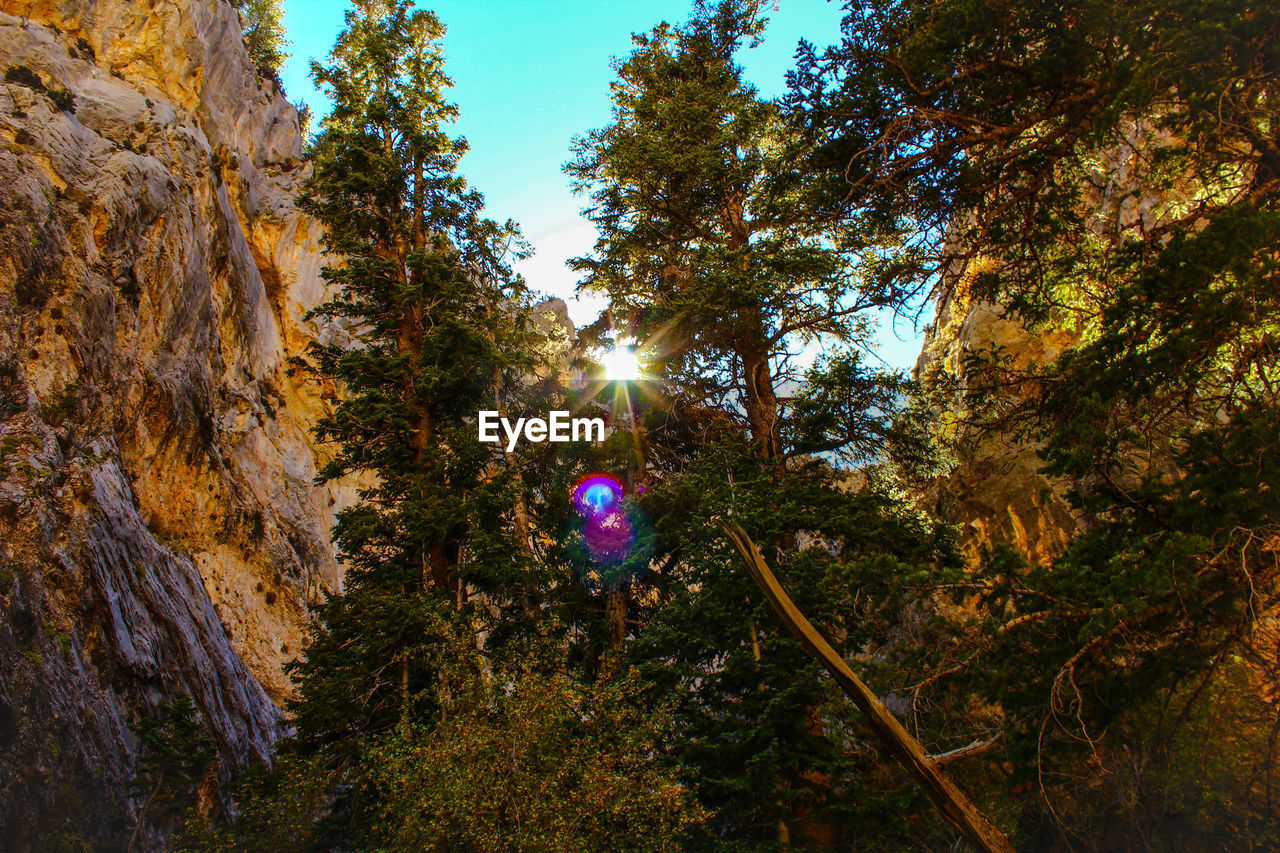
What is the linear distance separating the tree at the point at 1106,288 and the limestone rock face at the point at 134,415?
1237 centimetres

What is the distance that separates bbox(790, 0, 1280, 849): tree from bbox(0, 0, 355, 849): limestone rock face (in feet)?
40.6

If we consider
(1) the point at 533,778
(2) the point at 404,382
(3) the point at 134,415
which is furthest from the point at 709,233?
(3) the point at 134,415

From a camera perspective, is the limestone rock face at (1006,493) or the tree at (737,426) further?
the limestone rock face at (1006,493)

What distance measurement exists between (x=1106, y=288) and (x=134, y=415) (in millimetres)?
22034

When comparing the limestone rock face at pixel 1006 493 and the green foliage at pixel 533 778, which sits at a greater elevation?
the limestone rock face at pixel 1006 493

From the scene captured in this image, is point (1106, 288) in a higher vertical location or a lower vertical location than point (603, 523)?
lower

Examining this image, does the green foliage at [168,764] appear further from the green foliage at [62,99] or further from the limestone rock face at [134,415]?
the green foliage at [62,99]

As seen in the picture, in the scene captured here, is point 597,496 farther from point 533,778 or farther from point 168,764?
point 168,764

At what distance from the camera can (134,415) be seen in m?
18.8

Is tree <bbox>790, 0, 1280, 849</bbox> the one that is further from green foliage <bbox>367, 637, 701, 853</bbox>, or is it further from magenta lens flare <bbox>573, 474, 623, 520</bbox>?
magenta lens flare <bbox>573, 474, 623, 520</bbox>

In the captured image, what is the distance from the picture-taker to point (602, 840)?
8.27 m

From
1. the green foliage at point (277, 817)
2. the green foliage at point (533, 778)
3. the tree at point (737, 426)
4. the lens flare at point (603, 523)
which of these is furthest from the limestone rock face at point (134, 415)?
the tree at point (737, 426)

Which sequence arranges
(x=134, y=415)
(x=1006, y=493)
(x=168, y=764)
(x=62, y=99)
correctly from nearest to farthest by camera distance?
(x=168, y=764) < (x=62, y=99) < (x=134, y=415) < (x=1006, y=493)

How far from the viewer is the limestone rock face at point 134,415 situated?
11.2 m
